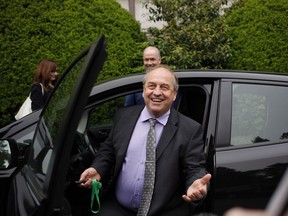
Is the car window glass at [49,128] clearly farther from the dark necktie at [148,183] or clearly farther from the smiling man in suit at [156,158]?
the dark necktie at [148,183]

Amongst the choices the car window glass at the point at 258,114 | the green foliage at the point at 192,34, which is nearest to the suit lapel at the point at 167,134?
the car window glass at the point at 258,114

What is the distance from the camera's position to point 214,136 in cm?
293

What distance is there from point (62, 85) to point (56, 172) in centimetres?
86

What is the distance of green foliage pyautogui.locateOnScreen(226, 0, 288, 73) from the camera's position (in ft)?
23.7

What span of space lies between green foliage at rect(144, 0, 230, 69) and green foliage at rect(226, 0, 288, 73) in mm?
228

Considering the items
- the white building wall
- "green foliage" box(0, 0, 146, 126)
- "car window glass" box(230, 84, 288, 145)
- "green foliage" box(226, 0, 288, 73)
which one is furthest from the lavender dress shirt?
the white building wall

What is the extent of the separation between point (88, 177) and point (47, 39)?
467cm

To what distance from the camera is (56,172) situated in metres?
1.85

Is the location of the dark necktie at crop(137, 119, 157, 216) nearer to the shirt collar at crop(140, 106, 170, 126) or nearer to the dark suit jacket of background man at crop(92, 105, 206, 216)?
the dark suit jacket of background man at crop(92, 105, 206, 216)

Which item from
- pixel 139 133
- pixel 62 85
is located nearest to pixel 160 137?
pixel 139 133

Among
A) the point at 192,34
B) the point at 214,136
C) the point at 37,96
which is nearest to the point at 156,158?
the point at 214,136

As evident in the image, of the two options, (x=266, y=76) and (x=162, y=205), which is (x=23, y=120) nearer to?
(x=162, y=205)

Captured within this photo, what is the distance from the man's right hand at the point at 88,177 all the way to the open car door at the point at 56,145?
0.28 metres

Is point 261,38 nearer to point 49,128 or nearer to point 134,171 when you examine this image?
point 134,171
